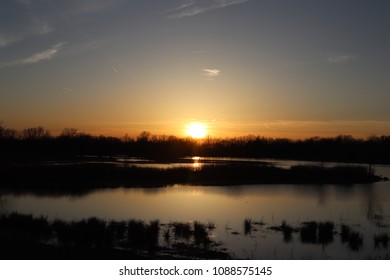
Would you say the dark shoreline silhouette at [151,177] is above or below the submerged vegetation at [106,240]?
above

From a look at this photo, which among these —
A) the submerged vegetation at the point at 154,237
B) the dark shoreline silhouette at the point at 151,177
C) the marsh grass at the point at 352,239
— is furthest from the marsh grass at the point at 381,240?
the dark shoreline silhouette at the point at 151,177

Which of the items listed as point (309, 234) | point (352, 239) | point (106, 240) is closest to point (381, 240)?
point (352, 239)

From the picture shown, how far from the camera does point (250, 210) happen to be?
100 feet

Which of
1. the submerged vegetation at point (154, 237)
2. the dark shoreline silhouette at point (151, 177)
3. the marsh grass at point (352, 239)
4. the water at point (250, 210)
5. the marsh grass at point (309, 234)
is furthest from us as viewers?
the dark shoreline silhouette at point (151, 177)

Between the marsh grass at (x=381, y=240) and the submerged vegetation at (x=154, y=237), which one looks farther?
the marsh grass at (x=381, y=240)

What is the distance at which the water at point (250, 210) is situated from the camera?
62.5 ft

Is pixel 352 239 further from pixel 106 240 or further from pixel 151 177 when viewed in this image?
pixel 151 177

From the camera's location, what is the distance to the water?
62.5ft

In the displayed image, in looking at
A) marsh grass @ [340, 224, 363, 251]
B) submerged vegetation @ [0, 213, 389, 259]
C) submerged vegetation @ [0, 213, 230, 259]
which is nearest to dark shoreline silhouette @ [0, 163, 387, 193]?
submerged vegetation @ [0, 213, 230, 259]

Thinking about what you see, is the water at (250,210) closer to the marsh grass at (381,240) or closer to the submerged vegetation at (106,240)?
the marsh grass at (381,240)

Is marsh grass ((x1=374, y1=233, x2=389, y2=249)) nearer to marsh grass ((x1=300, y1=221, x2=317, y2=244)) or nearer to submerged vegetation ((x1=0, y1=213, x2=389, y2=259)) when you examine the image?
submerged vegetation ((x1=0, y1=213, x2=389, y2=259))

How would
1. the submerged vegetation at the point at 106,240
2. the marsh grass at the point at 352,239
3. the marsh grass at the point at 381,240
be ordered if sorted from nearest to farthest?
1. the submerged vegetation at the point at 106,240
2. the marsh grass at the point at 352,239
3. the marsh grass at the point at 381,240
